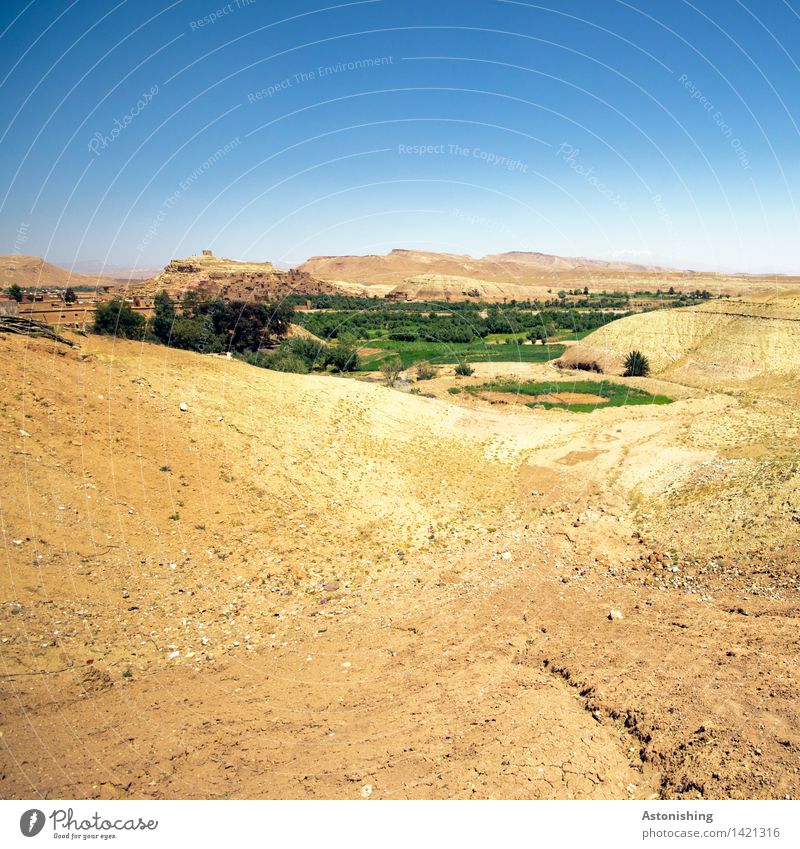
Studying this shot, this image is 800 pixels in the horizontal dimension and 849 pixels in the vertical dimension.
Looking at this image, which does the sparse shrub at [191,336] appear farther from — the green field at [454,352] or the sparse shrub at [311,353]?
the green field at [454,352]

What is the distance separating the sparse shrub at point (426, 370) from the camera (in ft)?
152

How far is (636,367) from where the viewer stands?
152 feet

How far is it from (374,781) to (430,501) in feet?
40.5

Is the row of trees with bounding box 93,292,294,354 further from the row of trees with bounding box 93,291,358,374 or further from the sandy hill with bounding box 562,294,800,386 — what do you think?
the sandy hill with bounding box 562,294,800,386

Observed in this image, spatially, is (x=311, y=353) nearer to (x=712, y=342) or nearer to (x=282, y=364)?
(x=282, y=364)

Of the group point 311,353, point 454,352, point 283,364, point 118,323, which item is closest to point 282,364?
point 283,364

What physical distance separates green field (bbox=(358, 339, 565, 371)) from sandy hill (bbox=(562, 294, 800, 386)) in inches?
240

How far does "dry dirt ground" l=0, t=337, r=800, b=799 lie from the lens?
7.95m

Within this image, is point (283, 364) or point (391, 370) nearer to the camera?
point (283, 364)

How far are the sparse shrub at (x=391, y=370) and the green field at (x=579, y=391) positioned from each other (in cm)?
662

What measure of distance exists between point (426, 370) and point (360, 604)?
36960 millimetres

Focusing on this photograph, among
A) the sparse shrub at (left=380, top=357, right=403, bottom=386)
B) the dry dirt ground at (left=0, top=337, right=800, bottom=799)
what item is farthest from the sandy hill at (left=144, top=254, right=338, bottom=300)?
the dry dirt ground at (left=0, top=337, right=800, bottom=799)

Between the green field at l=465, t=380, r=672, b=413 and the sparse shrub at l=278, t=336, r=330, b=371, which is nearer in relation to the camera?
the green field at l=465, t=380, r=672, b=413

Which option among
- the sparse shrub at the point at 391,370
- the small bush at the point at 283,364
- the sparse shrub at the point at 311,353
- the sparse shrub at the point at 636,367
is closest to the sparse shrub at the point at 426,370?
the sparse shrub at the point at 391,370
